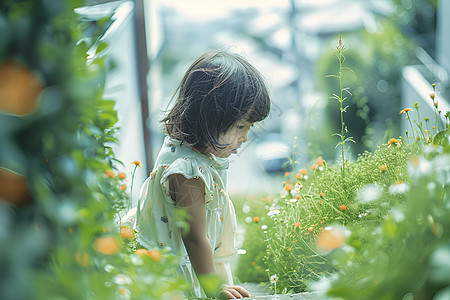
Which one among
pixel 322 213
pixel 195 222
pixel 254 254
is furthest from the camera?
pixel 254 254

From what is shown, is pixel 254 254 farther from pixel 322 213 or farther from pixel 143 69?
pixel 143 69

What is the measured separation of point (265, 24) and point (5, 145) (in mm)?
5599

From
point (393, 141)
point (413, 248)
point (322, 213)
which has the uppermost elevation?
point (413, 248)

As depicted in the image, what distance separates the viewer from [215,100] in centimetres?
121

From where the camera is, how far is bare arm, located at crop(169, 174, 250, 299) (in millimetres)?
1074

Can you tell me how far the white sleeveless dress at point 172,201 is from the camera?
45.7 inches

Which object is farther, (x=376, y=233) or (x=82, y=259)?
(x=376, y=233)

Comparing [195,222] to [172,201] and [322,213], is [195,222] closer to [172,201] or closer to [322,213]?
[172,201]

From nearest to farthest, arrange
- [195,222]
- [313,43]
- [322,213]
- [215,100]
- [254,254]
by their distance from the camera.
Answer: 1. [195,222]
2. [215,100]
3. [322,213]
4. [254,254]
5. [313,43]

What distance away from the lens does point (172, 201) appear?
117 centimetres

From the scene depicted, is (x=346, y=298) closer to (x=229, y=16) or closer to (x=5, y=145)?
(x=5, y=145)

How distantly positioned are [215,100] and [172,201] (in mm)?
328

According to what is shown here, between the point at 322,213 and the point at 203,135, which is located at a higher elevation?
the point at 203,135

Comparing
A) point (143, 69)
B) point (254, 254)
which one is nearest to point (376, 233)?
point (254, 254)
